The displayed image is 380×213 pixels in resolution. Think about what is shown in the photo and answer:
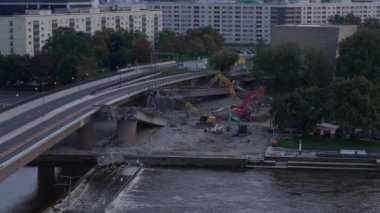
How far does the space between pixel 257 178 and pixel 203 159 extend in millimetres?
2053

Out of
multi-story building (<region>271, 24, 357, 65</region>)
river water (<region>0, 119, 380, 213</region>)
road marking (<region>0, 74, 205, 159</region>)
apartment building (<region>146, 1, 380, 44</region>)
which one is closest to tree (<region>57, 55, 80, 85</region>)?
road marking (<region>0, 74, 205, 159</region>)

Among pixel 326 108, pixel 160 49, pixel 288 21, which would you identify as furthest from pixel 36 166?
pixel 288 21

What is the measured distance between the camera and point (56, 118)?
80.8ft

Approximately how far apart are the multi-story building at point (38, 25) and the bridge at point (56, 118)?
28.7 feet

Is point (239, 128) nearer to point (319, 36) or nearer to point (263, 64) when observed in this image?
point (263, 64)

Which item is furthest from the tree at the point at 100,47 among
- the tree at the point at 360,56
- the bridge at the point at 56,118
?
the tree at the point at 360,56

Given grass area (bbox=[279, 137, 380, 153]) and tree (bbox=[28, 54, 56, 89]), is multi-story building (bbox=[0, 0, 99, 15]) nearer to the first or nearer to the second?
tree (bbox=[28, 54, 56, 89])

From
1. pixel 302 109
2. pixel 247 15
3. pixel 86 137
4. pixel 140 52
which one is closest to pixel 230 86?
pixel 302 109

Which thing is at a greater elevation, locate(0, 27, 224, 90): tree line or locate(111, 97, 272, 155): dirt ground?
locate(0, 27, 224, 90): tree line

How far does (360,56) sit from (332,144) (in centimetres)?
870

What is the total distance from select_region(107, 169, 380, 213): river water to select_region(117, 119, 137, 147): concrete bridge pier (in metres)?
2.68

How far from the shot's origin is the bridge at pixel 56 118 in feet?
66.1

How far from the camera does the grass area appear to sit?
26.0 metres

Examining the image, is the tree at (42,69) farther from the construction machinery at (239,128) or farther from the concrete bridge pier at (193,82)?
the construction machinery at (239,128)
